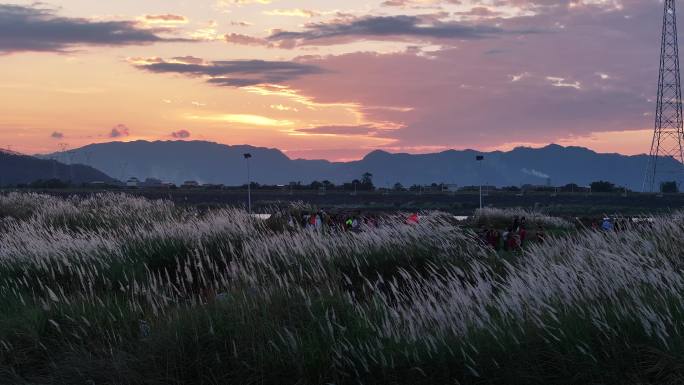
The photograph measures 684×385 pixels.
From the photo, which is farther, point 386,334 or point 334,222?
point 334,222

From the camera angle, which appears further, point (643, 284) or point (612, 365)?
point (643, 284)

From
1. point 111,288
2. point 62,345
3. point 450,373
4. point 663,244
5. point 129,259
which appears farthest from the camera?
point 129,259

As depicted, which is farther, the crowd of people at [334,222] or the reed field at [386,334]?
the crowd of people at [334,222]

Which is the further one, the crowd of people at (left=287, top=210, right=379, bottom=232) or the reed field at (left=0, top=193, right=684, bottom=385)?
the crowd of people at (left=287, top=210, right=379, bottom=232)

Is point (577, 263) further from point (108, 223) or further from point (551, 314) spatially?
point (108, 223)

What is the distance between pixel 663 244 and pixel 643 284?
11.7ft

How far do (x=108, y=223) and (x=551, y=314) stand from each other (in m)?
20.0

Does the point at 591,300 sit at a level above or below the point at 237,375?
above

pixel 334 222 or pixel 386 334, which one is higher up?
pixel 334 222

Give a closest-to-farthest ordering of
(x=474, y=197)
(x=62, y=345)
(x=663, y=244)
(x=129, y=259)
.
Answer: (x=62, y=345)
(x=663, y=244)
(x=129, y=259)
(x=474, y=197)

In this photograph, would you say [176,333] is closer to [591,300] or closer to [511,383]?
[511,383]

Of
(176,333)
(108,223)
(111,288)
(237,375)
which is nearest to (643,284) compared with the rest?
(237,375)

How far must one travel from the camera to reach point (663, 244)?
513 inches

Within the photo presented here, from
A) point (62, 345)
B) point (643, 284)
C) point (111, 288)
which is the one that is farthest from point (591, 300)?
point (111, 288)
